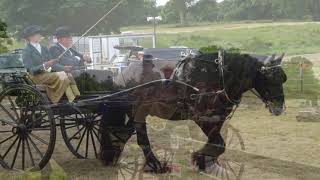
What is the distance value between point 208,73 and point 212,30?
446 millimetres

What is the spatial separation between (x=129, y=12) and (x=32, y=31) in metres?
0.94

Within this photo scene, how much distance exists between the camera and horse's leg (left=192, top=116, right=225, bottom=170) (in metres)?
5.96

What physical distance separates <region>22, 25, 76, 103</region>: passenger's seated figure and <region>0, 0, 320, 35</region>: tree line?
146 mm

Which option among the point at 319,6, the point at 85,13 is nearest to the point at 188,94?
the point at 85,13

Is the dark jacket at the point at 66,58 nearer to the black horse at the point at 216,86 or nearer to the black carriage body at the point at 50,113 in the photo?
the black carriage body at the point at 50,113

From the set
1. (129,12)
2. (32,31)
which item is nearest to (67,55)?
(32,31)

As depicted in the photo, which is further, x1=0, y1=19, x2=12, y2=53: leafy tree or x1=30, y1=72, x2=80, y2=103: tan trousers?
x1=0, y1=19, x2=12, y2=53: leafy tree

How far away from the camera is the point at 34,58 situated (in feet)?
19.8

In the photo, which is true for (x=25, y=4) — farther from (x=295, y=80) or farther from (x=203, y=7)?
(x=295, y=80)

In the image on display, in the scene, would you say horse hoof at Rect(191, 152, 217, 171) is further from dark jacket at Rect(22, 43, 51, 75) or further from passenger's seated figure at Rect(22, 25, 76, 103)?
dark jacket at Rect(22, 43, 51, 75)

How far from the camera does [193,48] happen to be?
244 inches

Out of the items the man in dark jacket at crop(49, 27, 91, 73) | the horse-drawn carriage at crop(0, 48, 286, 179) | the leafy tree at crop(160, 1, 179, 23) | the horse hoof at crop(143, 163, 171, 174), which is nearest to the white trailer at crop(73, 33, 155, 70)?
the man in dark jacket at crop(49, 27, 91, 73)

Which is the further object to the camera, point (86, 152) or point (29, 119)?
point (86, 152)

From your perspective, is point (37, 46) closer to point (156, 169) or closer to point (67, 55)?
point (67, 55)
